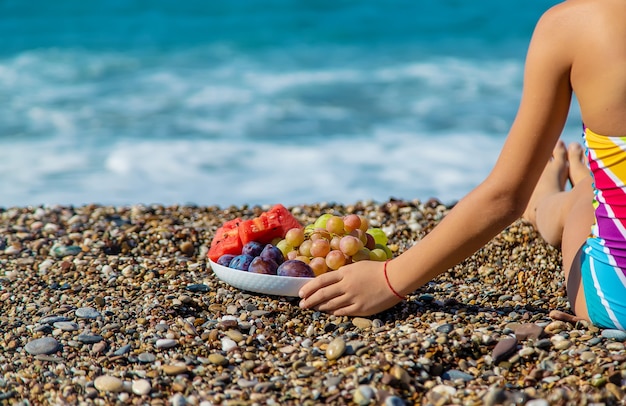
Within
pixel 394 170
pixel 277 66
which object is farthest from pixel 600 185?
pixel 277 66

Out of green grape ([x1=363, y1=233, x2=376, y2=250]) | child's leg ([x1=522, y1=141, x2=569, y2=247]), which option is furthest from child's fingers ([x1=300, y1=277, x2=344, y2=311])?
child's leg ([x1=522, y1=141, x2=569, y2=247])

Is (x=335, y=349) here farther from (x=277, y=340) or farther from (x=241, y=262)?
(x=241, y=262)

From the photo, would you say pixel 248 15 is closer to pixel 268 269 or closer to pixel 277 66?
pixel 277 66

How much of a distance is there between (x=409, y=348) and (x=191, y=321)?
3.24 feet

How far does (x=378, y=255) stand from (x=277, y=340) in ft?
2.30

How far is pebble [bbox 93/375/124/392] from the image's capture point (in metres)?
2.73

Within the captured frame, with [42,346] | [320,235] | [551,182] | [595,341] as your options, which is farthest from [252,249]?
[551,182]

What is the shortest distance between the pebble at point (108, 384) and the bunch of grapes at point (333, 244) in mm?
1060

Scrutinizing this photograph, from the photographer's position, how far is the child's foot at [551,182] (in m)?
4.63

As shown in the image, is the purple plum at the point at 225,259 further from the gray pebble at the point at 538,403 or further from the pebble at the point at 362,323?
the gray pebble at the point at 538,403

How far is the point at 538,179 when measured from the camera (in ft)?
9.20

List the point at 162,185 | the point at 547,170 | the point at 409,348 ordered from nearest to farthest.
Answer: the point at 409,348 < the point at 547,170 < the point at 162,185

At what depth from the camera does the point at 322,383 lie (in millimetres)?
2688

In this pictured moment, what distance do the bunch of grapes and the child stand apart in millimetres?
195
